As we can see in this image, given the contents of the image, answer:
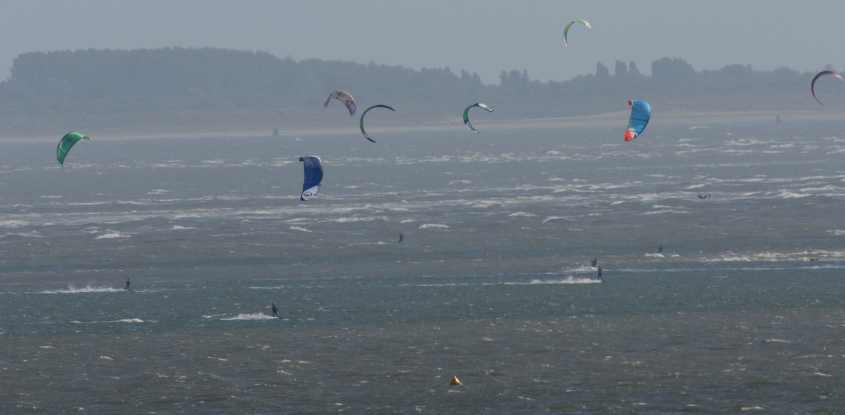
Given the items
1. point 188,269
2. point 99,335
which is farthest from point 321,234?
point 99,335

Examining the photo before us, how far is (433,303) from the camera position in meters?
57.9

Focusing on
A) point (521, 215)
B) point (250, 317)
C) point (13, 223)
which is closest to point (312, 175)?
point (250, 317)

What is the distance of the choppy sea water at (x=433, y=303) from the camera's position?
1716 inches

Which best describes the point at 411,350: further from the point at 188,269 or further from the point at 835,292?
the point at 188,269

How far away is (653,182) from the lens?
118 m

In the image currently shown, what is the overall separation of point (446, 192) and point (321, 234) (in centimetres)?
3200

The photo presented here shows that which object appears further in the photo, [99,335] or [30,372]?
[99,335]

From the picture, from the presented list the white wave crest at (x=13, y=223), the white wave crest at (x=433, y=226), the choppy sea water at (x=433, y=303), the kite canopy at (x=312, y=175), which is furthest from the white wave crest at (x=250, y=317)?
the white wave crest at (x=13, y=223)

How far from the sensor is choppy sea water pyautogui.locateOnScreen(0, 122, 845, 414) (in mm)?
43594

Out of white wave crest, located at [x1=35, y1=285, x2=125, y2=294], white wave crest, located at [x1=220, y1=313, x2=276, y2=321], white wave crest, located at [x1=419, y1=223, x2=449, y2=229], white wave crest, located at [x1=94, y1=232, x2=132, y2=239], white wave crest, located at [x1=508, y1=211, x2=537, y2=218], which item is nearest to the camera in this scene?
white wave crest, located at [x1=220, y1=313, x2=276, y2=321]

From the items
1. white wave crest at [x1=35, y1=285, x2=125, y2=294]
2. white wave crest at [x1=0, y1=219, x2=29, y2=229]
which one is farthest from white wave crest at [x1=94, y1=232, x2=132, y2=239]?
white wave crest at [x1=35, y1=285, x2=125, y2=294]

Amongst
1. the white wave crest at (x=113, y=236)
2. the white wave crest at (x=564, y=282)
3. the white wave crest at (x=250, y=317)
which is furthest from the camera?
the white wave crest at (x=113, y=236)

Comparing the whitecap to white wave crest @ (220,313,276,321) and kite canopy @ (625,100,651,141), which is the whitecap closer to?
kite canopy @ (625,100,651,141)

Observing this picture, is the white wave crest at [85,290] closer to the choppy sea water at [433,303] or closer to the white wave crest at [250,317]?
the choppy sea water at [433,303]
